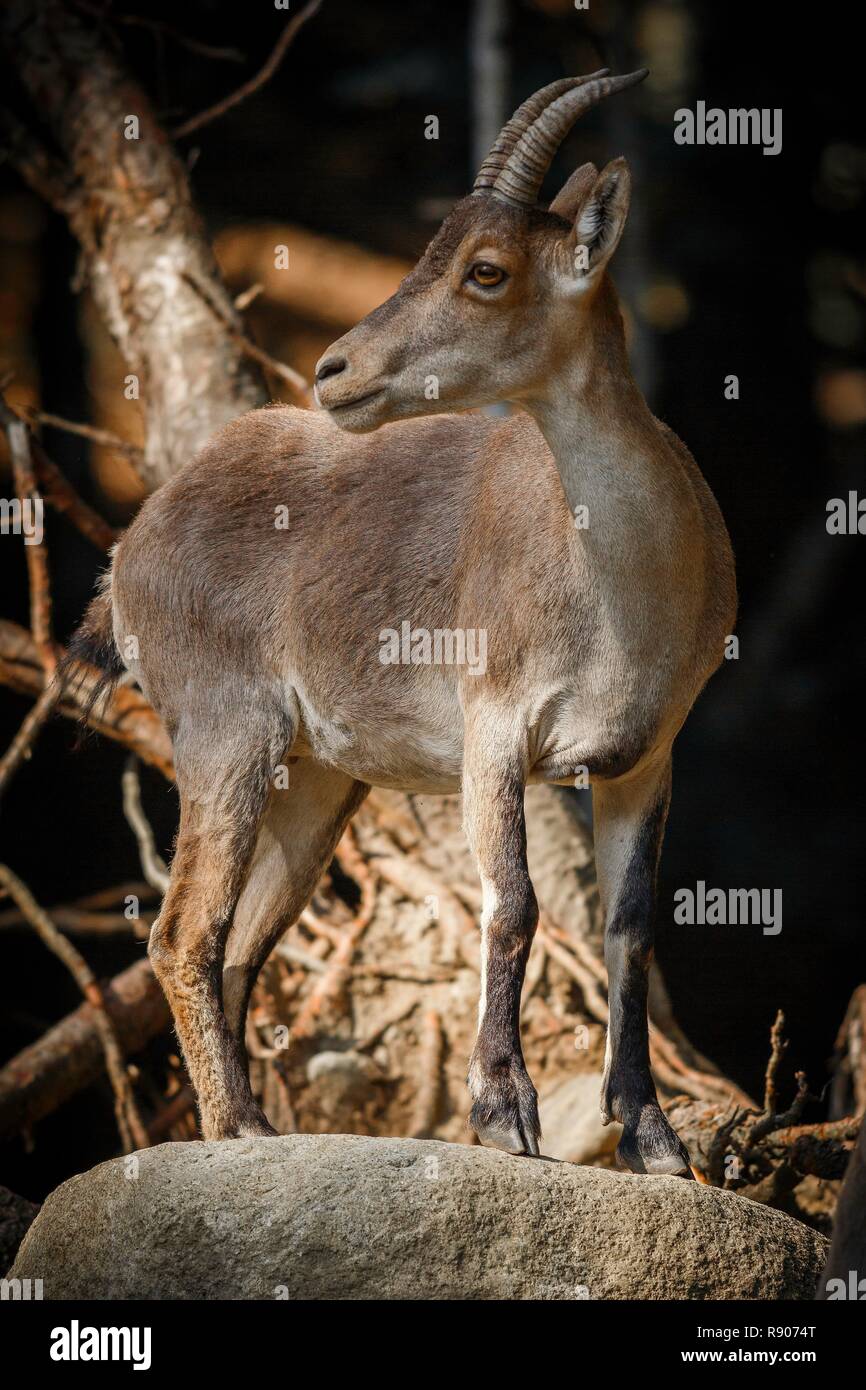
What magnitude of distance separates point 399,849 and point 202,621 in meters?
2.38

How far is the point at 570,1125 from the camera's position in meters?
7.23

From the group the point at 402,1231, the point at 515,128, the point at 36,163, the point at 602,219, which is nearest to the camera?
the point at 402,1231

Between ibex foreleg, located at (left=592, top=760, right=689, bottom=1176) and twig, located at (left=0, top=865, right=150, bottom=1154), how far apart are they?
3.01 meters

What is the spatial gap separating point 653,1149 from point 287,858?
1.76 m

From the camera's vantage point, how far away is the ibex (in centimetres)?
500

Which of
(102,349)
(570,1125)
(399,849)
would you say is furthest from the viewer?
(102,349)

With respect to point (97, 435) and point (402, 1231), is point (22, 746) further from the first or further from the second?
point (402, 1231)

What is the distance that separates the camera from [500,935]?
496cm

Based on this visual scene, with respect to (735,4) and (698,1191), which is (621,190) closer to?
(698,1191)

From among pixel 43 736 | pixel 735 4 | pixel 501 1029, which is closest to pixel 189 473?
pixel 501 1029

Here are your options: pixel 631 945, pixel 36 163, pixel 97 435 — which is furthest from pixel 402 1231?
pixel 36 163

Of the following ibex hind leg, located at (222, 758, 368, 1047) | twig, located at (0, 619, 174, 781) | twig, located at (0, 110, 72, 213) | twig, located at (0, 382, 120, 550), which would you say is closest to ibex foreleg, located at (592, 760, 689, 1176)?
ibex hind leg, located at (222, 758, 368, 1047)

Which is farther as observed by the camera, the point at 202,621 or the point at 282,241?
the point at 282,241

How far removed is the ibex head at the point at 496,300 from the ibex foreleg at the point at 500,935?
1.07 m
